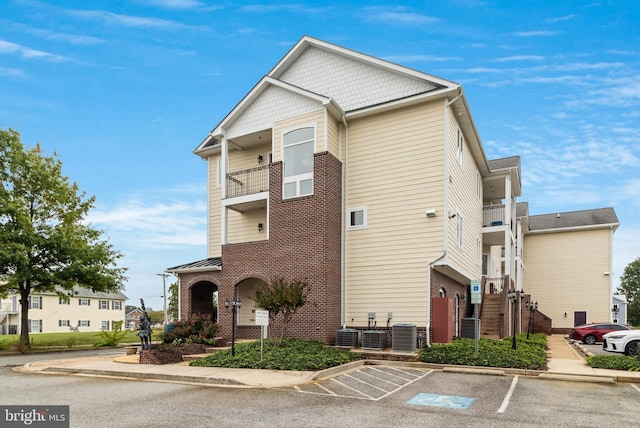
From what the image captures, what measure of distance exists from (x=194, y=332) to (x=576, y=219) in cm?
3292

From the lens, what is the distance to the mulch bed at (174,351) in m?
14.6

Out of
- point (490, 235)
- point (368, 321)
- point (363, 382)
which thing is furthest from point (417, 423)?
point (490, 235)

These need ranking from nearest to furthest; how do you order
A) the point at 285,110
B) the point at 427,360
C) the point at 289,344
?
1. the point at 427,360
2. the point at 289,344
3. the point at 285,110

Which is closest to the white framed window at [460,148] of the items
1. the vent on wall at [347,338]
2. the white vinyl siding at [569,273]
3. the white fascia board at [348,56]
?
the white fascia board at [348,56]

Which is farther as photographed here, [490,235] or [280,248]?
[490,235]

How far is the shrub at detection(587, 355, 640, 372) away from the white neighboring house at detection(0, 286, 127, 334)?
167 ft

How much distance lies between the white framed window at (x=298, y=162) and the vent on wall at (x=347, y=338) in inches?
217

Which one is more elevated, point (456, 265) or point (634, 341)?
point (456, 265)

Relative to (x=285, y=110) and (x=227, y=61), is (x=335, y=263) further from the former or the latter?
(x=227, y=61)

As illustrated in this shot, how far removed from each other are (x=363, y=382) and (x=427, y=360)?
11.7ft

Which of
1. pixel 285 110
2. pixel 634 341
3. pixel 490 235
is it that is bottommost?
pixel 634 341

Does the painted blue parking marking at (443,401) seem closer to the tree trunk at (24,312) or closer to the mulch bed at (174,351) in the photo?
the mulch bed at (174,351)

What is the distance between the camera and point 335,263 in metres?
18.1

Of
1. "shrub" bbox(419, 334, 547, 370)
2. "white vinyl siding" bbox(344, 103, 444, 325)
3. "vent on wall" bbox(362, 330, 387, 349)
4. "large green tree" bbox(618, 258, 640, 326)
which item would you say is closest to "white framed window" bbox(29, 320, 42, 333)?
"white vinyl siding" bbox(344, 103, 444, 325)
